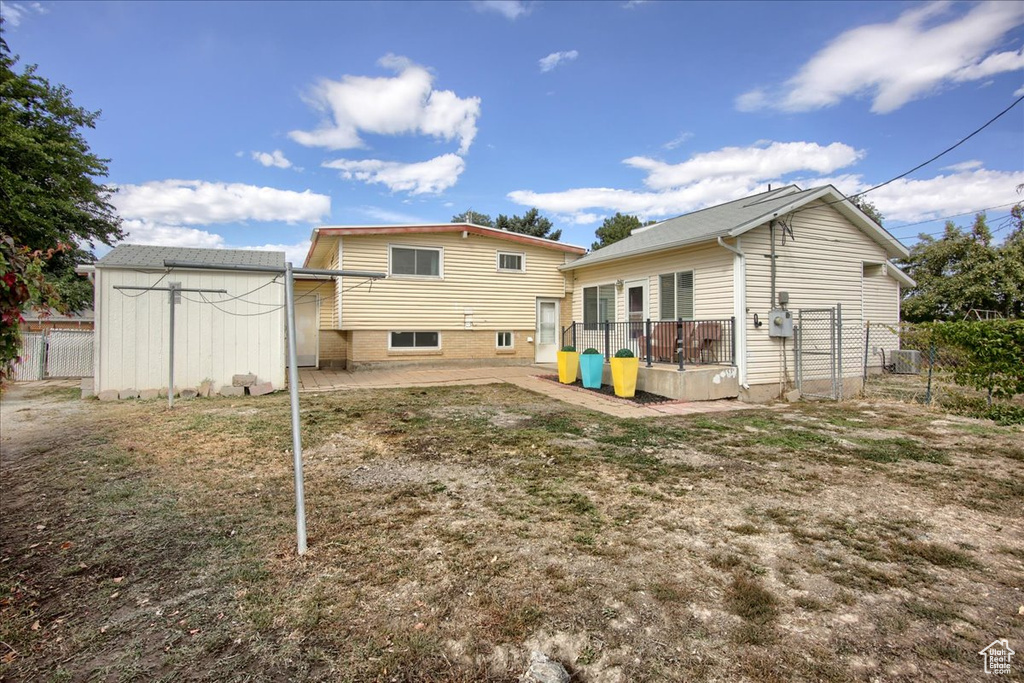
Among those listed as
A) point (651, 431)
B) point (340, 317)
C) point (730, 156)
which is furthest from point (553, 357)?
point (730, 156)

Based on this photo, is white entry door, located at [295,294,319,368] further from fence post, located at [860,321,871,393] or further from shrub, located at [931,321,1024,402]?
shrub, located at [931,321,1024,402]

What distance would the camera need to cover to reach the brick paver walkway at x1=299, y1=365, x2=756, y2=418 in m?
8.22

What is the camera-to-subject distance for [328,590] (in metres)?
2.52

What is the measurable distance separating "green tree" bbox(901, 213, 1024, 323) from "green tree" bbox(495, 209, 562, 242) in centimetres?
2182

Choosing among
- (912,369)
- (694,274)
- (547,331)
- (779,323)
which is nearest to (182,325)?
(547,331)

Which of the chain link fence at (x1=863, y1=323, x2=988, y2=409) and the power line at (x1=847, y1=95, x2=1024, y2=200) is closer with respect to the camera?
the power line at (x1=847, y1=95, x2=1024, y2=200)

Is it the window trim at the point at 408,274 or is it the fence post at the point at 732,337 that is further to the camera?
the window trim at the point at 408,274

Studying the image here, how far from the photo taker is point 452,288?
1435 cm

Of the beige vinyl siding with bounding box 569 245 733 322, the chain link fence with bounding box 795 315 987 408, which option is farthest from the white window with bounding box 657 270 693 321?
the chain link fence with bounding box 795 315 987 408

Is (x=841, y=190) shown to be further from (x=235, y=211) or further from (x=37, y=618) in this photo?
(x=235, y=211)

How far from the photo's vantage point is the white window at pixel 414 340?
14.0m

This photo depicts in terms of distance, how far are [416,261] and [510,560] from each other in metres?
12.2

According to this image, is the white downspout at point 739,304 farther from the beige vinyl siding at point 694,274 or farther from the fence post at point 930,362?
the fence post at point 930,362

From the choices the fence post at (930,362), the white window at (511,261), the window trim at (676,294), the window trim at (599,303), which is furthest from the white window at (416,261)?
the fence post at (930,362)
